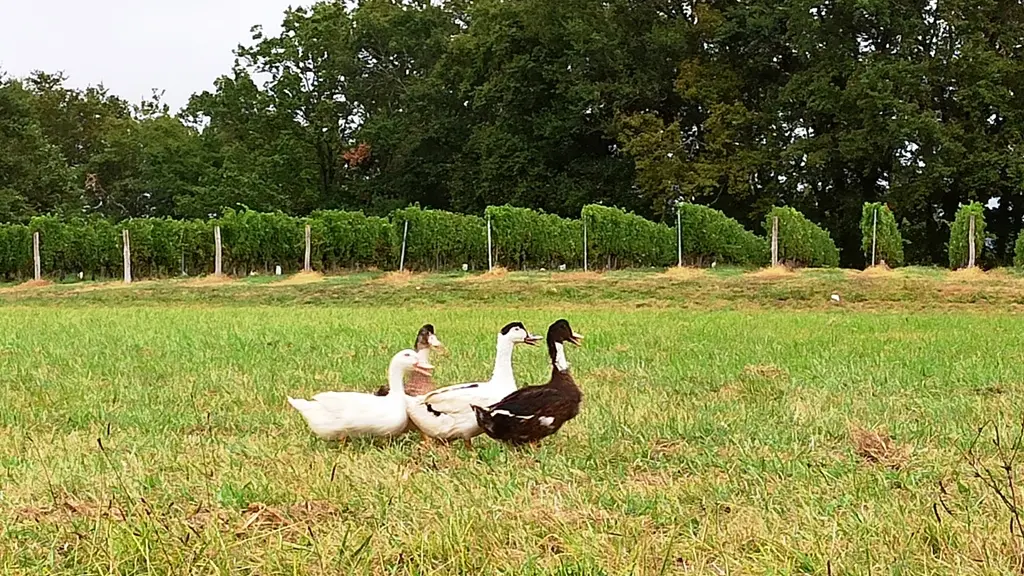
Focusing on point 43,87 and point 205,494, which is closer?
point 205,494

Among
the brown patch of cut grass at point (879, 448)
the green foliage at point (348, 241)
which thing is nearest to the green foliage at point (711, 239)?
Result: the green foliage at point (348, 241)

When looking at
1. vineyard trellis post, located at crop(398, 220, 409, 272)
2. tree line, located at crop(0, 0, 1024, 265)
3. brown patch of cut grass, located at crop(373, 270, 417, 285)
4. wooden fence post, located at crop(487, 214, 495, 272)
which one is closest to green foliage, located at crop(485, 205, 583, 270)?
wooden fence post, located at crop(487, 214, 495, 272)

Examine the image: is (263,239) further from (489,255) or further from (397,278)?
(489,255)

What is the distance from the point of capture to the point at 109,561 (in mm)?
2369

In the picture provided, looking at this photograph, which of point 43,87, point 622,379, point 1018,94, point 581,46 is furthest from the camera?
point 43,87

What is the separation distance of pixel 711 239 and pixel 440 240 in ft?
21.9

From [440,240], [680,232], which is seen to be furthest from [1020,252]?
[440,240]

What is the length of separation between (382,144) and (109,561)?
35.4m

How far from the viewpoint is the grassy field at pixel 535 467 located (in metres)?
2.42

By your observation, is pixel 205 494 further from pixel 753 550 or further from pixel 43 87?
pixel 43 87

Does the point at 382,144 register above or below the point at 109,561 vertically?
above

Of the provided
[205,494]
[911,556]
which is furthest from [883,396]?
[205,494]

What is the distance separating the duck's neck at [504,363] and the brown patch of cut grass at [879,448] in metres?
1.45

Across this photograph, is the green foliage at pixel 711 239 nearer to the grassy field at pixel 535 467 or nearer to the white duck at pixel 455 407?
the grassy field at pixel 535 467
